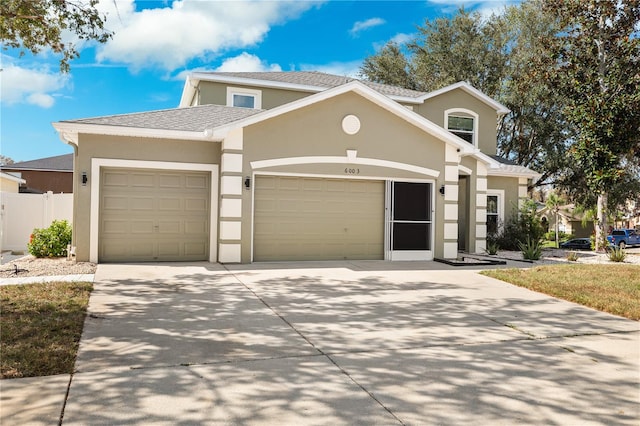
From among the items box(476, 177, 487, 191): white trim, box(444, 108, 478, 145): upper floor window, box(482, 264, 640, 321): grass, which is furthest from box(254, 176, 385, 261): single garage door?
box(444, 108, 478, 145): upper floor window

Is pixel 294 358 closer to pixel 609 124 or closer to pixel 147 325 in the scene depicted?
pixel 147 325

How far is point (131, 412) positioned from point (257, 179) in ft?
29.6

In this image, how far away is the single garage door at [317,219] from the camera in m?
12.4

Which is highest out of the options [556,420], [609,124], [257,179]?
[609,124]

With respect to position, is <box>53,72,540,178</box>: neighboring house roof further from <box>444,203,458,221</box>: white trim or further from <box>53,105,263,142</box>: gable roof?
<box>444,203,458,221</box>: white trim

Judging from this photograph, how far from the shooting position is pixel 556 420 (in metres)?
3.63

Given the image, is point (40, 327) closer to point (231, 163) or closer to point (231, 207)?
point (231, 207)

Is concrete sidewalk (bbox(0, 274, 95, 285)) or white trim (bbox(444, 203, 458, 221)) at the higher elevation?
white trim (bbox(444, 203, 458, 221))

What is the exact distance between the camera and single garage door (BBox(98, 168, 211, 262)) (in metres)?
11.7

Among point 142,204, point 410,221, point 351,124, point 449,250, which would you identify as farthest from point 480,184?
point 142,204

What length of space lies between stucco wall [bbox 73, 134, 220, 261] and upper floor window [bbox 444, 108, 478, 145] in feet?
37.0

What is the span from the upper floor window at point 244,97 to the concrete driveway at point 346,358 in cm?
1002

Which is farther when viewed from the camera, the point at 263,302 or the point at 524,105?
the point at 524,105

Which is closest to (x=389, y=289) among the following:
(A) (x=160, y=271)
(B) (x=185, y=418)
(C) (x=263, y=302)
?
(C) (x=263, y=302)
